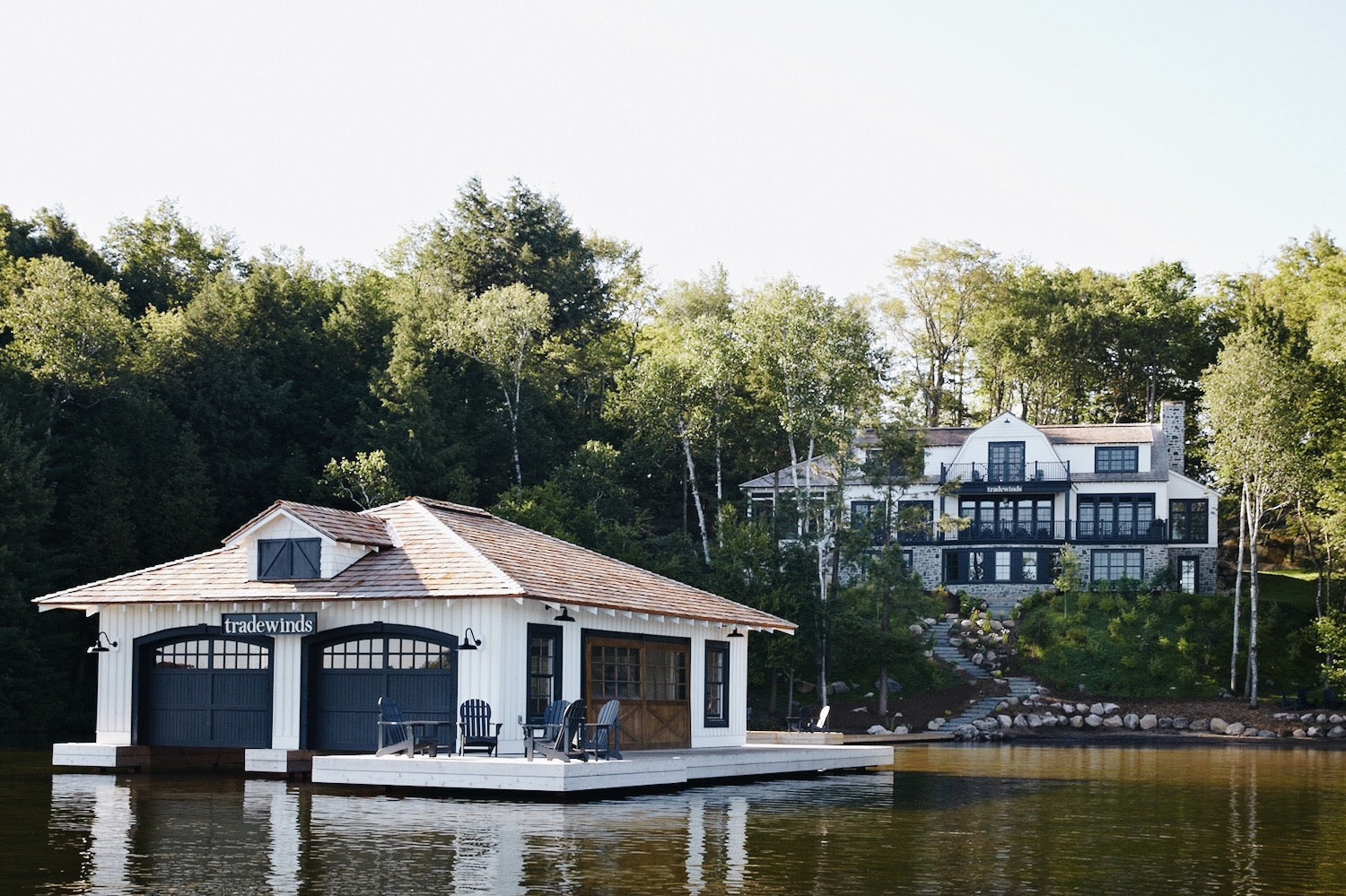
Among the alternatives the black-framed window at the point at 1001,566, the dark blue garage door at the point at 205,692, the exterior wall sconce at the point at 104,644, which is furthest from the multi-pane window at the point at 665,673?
the black-framed window at the point at 1001,566

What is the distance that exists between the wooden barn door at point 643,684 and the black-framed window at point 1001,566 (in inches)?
1326

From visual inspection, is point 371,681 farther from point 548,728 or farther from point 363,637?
point 548,728

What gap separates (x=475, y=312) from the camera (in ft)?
177

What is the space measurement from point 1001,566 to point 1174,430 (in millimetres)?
9511

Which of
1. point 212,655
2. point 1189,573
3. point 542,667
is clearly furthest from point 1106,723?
point 212,655

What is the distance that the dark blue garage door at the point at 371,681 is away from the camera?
958 inches

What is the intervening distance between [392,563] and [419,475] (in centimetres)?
2514

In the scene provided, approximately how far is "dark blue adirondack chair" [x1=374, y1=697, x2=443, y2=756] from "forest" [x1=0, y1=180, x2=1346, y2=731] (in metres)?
20.2

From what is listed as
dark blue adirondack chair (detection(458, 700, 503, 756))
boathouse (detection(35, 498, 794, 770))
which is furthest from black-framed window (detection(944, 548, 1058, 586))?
dark blue adirondack chair (detection(458, 700, 503, 756))

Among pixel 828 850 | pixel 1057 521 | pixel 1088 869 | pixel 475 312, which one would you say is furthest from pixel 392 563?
pixel 1057 521

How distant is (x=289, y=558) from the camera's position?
25688 millimetres

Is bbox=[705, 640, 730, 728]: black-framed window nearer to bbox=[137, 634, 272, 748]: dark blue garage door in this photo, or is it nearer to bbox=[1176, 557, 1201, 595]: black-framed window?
bbox=[137, 634, 272, 748]: dark blue garage door

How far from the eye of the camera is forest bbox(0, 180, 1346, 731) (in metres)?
45.3

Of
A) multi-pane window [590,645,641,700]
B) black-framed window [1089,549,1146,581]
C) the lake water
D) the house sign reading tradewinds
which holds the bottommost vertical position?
the lake water
